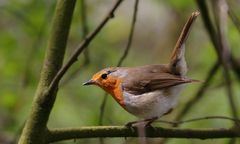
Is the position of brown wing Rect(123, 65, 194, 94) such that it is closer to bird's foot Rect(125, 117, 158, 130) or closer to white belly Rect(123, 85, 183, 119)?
white belly Rect(123, 85, 183, 119)

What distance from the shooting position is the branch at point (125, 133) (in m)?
3.35

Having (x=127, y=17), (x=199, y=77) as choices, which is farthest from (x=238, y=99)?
(x=127, y=17)

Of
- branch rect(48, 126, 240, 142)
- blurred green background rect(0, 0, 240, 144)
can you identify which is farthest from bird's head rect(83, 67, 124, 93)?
branch rect(48, 126, 240, 142)

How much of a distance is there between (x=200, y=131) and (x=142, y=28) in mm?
5993

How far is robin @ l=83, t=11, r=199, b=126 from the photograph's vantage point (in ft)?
14.0

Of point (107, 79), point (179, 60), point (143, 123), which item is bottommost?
point (107, 79)

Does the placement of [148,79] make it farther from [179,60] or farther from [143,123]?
[143,123]

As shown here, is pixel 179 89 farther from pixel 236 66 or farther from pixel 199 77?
pixel 199 77

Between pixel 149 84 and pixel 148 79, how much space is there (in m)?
0.05

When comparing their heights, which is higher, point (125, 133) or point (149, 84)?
point (125, 133)

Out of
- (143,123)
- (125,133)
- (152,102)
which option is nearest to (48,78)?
(125,133)

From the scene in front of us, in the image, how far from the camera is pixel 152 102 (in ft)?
14.1

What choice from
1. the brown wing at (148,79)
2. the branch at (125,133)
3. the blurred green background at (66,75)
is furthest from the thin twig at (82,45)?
the blurred green background at (66,75)

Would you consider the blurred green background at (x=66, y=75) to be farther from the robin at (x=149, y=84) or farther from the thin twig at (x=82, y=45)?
the thin twig at (x=82, y=45)
